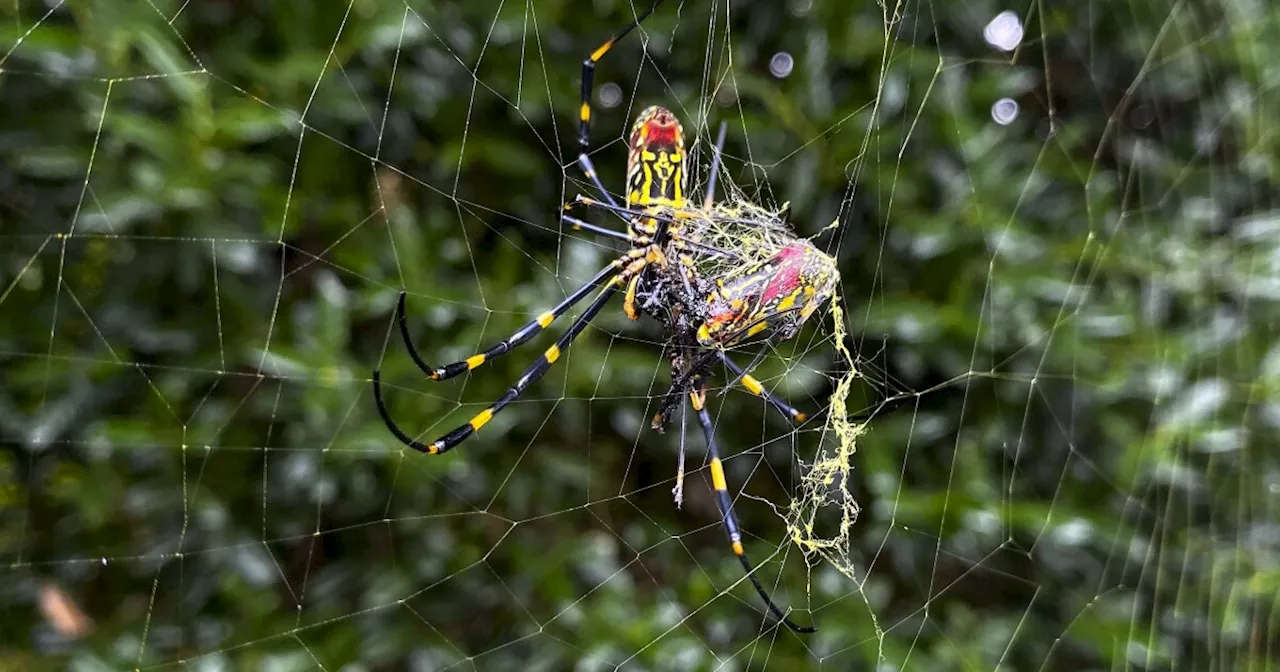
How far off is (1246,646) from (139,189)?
1.58 meters

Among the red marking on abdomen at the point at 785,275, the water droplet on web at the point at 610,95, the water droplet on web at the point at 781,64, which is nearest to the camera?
the red marking on abdomen at the point at 785,275

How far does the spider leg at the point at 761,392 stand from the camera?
582 millimetres

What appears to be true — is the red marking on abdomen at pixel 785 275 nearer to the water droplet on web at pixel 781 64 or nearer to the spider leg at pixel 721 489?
the spider leg at pixel 721 489

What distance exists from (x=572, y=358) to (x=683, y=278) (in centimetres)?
25

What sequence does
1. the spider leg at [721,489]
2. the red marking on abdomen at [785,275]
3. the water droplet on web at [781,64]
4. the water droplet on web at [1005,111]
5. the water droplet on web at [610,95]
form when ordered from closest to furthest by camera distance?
1. the red marking on abdomen at [785,275]
2. the spider leg at [721,489]
3. the water droplet on web at [610,95]
4. the water droplet on web at [781,64]
5. the water droplet on web at [1005,111]

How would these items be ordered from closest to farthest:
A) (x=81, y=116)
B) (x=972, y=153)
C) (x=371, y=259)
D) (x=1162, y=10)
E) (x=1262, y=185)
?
(x=81, y=116) < (x=371, y=259) < (x=972, y=153) < (x=1162, y=10) < (x=1262, y=185)

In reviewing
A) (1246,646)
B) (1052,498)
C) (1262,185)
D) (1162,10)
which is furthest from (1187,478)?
(1162,10)

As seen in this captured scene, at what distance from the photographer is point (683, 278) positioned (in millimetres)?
527

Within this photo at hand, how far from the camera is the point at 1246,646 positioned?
1078mm

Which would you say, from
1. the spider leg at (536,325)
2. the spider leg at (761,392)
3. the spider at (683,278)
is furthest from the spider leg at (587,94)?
the spider leg at (761,392)

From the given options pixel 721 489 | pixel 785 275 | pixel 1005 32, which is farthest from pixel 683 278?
pixel 1005 32

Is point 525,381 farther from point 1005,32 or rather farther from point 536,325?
point 1005,32

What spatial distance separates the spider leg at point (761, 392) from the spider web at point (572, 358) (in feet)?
0.04

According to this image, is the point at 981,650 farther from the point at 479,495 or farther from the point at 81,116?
the point at 81,116
